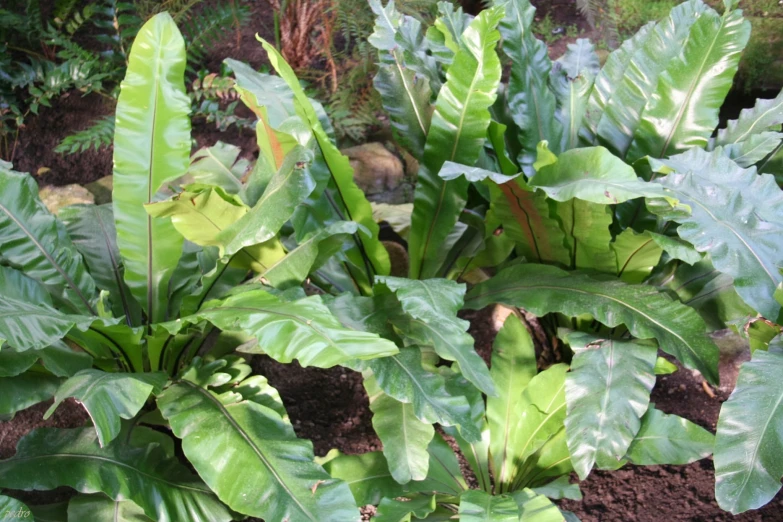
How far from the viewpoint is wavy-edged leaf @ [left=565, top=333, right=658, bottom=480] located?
1729mm

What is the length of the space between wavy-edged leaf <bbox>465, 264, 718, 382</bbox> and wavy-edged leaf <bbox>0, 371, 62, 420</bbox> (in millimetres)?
1233

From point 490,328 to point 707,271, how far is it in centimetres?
83

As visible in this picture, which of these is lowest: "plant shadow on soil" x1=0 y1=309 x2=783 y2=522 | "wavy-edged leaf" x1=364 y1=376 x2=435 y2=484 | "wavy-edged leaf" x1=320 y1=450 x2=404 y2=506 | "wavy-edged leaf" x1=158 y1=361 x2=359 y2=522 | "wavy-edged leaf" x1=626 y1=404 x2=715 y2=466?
"plant shadow on soil" x1=0 y1=309 x2=783 y2=522

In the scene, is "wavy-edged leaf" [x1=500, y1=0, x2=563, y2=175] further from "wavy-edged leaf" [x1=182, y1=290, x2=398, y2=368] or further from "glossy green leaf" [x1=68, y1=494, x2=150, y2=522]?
"glossy green leaf" [x1=68, y1=494, x2=150, y2=522]

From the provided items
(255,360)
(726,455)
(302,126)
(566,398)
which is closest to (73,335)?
(255,360)

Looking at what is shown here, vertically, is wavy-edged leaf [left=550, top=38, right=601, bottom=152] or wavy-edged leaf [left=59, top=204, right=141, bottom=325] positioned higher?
wavy-edged leaf [left=550, top=38, right=601, bottom=152]

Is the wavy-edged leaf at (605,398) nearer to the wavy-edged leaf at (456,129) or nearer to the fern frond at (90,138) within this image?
the wavy-edged leaf at (456,129)

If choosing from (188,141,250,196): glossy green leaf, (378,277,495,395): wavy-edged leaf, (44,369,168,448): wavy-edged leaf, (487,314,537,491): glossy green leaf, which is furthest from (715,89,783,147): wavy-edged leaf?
(44,369,168,448): wavy-edged leaf

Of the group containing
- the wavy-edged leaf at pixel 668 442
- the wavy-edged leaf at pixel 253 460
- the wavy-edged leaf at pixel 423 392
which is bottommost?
the wavy-edged leaf at pixel 668 442

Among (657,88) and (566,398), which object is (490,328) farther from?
(657,88)

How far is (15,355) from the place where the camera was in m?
1.65

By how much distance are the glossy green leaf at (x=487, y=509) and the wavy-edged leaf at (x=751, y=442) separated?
1.52ft

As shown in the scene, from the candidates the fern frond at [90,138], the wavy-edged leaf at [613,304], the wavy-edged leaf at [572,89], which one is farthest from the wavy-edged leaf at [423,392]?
the fern frond at [90,138]

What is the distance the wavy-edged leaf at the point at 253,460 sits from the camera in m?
1.56
